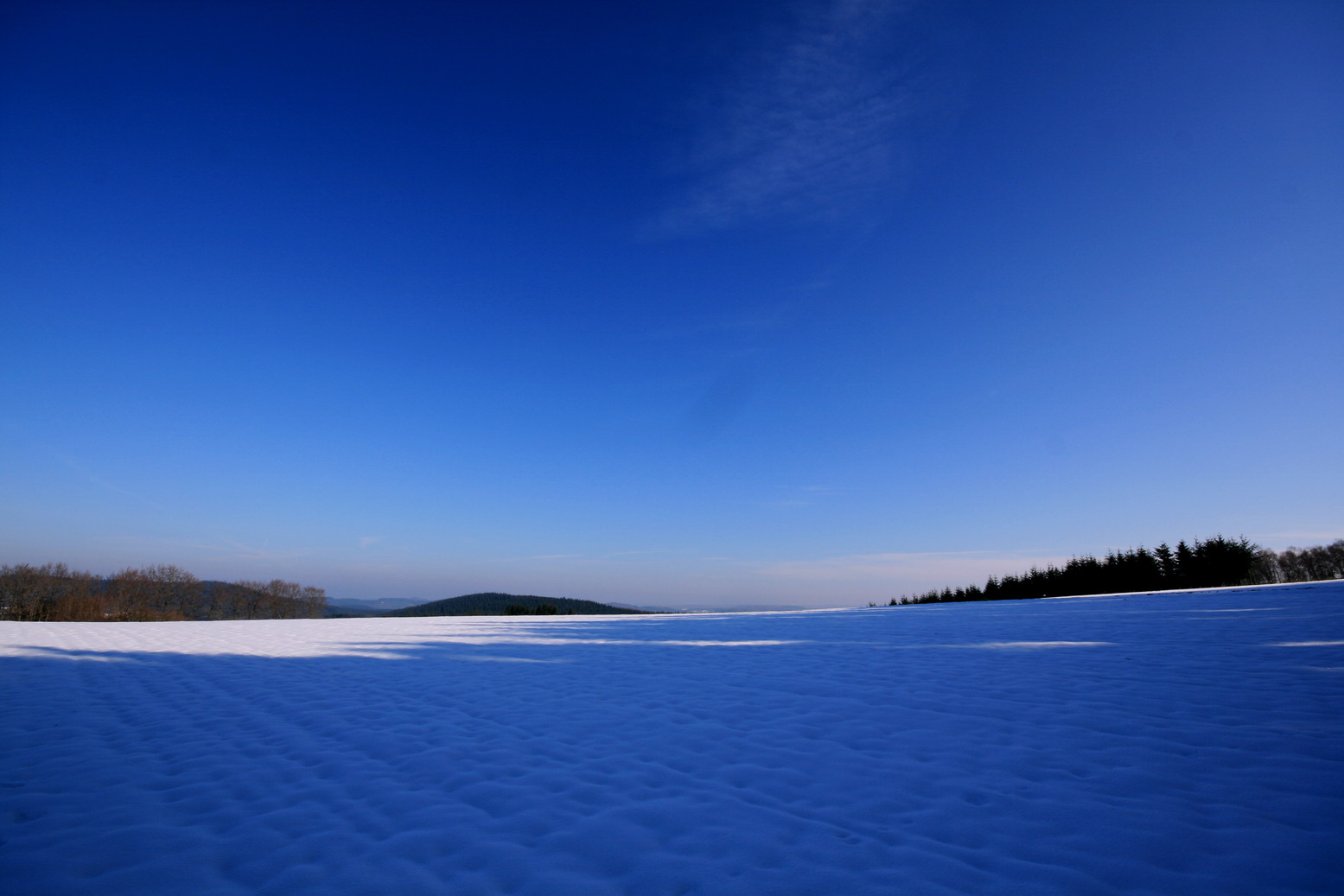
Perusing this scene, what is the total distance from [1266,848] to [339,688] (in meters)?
9.76

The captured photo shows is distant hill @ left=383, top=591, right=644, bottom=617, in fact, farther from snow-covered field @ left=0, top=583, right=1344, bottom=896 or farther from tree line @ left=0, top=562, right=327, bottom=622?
snow-covered field @ left=0, top=583, right=1344, bottom=896

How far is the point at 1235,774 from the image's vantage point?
154 inches

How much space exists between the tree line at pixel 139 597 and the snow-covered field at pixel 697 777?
153 ft

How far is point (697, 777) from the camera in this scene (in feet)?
13.9

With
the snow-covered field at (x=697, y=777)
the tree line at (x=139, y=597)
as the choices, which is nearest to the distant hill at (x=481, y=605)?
the tree line at (x=139, y=597)

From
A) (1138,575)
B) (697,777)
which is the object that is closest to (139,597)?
(697,777)

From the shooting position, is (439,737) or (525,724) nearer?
(439,737)

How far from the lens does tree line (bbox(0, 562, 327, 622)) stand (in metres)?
48.1

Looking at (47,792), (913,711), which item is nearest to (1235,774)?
(913,711)

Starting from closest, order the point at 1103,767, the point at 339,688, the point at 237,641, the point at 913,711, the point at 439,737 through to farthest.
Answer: the point at 1103,767, the point at 439,737, the point at 913,711, the point at 339,688, the point at 237,641

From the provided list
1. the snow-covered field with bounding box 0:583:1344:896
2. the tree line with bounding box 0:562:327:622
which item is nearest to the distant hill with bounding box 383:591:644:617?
the tree line with bounding box 0:562:327:622

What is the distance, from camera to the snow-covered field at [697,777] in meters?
2.92

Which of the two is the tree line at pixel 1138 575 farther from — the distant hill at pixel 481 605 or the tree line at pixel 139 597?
the tree line at pixel 139 597

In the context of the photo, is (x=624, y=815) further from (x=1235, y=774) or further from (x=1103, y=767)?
(x=1235, y=774)
